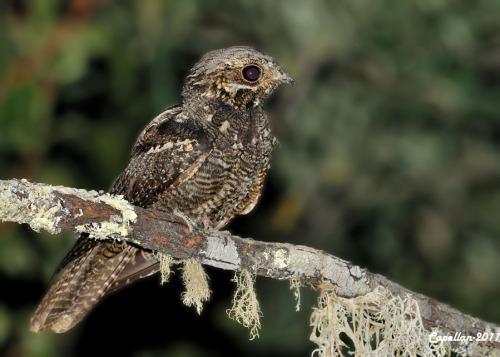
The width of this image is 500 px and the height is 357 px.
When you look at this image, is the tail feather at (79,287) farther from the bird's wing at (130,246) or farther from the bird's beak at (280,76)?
the bird's beak at (280,76)

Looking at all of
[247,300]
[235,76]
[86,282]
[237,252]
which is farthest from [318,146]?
[237,252]

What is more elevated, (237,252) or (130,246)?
(130,246)

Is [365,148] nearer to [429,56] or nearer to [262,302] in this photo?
[429,56]

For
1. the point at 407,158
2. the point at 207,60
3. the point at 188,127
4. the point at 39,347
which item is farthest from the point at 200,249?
the point at 407,158

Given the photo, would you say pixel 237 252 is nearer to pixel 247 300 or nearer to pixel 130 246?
pixel 247 300

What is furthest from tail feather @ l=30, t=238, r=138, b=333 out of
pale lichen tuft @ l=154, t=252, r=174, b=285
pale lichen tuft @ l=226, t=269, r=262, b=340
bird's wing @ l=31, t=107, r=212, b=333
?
pale lichen tuft @ l=226, t=269, r=262, b=340

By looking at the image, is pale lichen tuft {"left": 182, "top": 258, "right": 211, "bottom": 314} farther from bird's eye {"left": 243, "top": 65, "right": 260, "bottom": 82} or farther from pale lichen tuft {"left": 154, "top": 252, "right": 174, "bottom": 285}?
bird's eye {"left": 243, "top": 65, "right": 260, "bottom": 82}
